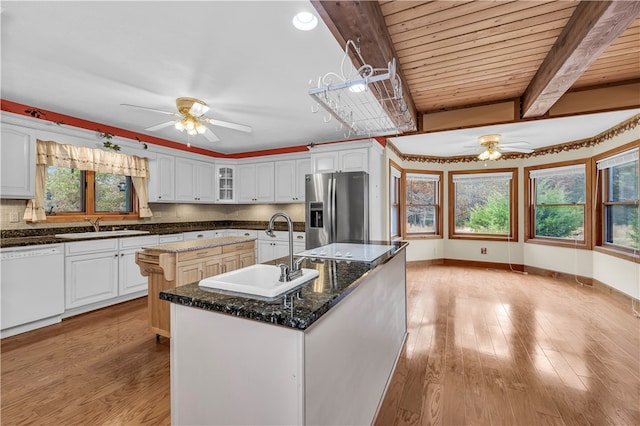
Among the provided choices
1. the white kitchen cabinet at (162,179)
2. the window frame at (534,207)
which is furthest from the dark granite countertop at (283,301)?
the window frame at (534,207)

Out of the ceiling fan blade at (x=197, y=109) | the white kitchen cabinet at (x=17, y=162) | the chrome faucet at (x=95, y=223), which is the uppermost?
the ceiling fan blade at (x=197, y=109)

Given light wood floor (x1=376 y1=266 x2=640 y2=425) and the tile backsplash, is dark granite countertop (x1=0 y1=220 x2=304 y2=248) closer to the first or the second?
the tile backsplash

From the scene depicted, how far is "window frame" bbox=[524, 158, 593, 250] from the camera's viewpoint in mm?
4477

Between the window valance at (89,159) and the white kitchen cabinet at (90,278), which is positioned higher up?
the window valance at (89,159)

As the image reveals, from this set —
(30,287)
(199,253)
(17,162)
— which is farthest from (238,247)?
(17,162)

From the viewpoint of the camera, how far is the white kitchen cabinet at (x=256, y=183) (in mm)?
5270

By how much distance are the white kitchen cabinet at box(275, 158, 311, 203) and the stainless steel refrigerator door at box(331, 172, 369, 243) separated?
990 millimetres

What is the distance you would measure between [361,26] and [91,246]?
3732mm

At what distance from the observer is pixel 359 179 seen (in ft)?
13.1

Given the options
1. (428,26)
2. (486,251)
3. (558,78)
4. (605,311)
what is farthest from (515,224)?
(428,26)

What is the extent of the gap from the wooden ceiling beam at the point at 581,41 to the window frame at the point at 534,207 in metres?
2.84

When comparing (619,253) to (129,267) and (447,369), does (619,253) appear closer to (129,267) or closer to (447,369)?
(447,369)

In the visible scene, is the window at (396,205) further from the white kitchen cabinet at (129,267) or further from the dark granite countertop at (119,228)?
the white kitchen cabinet at (129,267)

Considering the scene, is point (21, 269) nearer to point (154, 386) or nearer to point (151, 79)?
point (154, 386)
